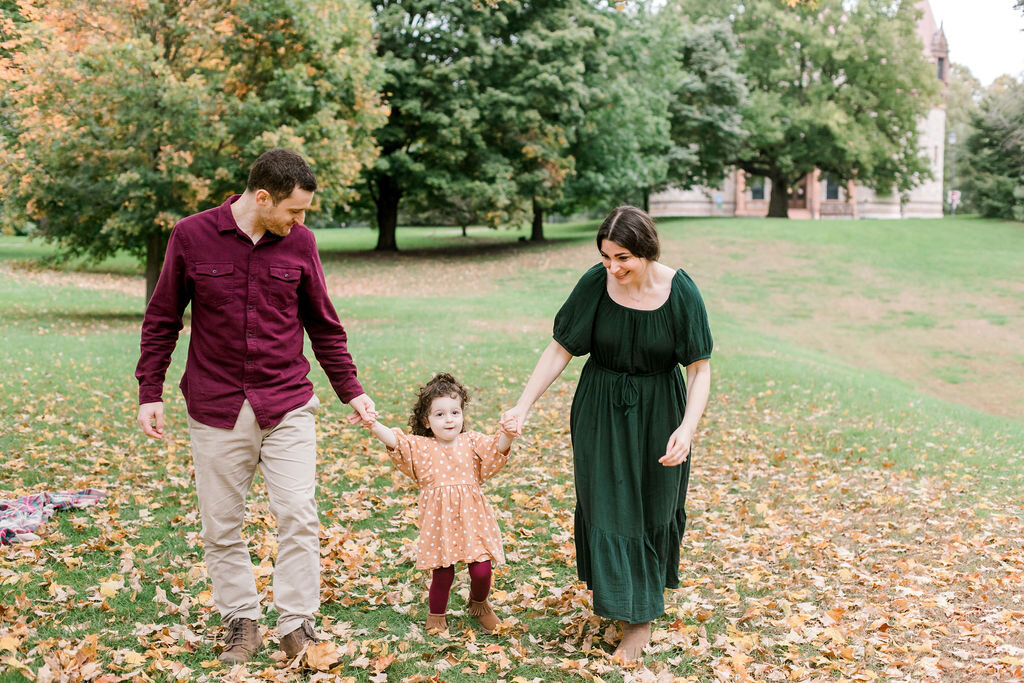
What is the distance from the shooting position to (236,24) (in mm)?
20078

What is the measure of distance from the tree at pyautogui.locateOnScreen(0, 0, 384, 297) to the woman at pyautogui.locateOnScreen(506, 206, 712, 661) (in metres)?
16.0

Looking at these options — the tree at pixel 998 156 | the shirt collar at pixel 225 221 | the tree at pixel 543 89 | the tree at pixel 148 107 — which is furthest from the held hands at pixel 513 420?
the tree at pixel 998 156

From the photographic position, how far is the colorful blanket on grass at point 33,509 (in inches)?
244

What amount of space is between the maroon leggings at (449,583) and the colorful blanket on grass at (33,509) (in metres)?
2.94

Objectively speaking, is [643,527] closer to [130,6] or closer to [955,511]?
[955,511]

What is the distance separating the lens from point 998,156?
154ft

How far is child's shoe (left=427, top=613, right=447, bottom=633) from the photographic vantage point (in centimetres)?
501

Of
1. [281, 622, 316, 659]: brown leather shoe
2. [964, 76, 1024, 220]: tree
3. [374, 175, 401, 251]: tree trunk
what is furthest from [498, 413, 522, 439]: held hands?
[964, 76, 1024, 220]: tree

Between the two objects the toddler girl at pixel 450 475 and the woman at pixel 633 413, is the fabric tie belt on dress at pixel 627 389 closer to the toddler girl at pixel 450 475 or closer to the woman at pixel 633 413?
the woman at pixel 633 413

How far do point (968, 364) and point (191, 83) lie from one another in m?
17.9

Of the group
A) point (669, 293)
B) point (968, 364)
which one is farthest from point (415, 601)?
point (968, 364)

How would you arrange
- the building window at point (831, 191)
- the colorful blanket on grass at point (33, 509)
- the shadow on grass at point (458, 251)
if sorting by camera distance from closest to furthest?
the colorful blanket on grass at point (33, 509)
the shadow on grass at point (458, 251)
the building window at point (831, 191)

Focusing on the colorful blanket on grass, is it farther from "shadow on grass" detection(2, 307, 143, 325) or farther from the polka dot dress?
"shadow on grass" detection(2, 307, 143, 325)

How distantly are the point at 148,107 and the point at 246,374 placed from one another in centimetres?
1660
